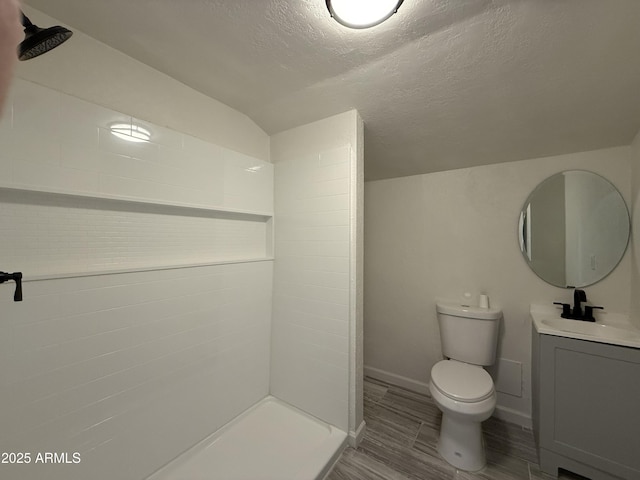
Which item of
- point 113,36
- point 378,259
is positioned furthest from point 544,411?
point 113,36

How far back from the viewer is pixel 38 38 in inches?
28.0

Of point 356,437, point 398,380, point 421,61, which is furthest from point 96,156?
point 398,380

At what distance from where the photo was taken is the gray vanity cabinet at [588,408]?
121cm

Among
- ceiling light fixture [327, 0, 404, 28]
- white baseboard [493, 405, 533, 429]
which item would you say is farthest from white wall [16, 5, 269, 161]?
white baseboard [493, 405, 533, 429]

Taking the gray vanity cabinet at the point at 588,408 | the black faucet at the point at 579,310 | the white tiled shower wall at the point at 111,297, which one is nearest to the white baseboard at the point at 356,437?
the white tiled shower wall at the point at 111,297

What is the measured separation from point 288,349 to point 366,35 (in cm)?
190

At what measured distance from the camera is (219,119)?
1.64 meters

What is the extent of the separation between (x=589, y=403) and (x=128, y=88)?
2.87m

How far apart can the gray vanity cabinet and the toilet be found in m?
0.30

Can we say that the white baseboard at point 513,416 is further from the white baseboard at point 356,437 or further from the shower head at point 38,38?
the shower head at point 38,38

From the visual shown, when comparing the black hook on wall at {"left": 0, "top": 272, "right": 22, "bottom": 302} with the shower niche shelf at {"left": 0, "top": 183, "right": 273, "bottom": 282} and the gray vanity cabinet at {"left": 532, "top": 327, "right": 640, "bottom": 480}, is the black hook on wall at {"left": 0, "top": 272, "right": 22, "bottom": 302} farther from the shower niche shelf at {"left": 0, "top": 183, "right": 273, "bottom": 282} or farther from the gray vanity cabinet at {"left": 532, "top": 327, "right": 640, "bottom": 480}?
the gray vanity cabinet at {"left": 532, "top": 327, "right": 640, "bottom": 480}

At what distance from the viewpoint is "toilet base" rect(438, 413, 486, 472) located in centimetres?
143

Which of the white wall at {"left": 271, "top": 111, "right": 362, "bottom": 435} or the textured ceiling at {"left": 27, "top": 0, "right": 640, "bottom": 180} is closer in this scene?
the textured ceiling at {"left": 27, "top": 0, "right": 640, "bottom": 180}

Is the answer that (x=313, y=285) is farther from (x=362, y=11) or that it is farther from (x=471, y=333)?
(x=362, y=11)
